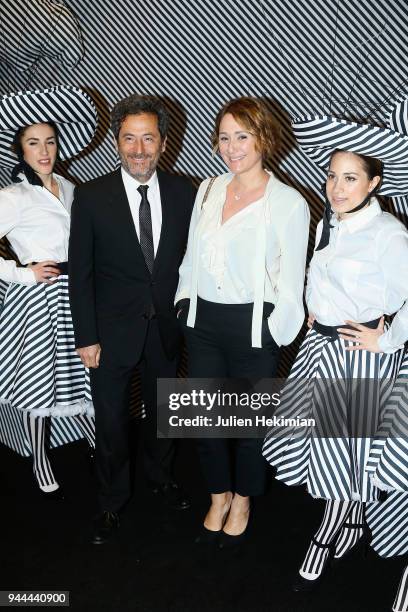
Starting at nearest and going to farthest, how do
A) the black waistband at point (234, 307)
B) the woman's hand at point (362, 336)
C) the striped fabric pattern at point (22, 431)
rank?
1. the woman's hand at point (362, 336)
2. the black waistband at point (234, 307)
3. the striped fabric pattern at point (22, 431)

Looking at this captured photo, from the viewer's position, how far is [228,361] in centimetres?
288

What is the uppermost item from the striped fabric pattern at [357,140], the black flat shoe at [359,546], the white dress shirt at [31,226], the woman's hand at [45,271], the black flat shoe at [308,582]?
the striped fabric pattern at [357,140]

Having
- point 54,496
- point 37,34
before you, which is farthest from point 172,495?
point 37,34

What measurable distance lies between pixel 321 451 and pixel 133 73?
215 cm

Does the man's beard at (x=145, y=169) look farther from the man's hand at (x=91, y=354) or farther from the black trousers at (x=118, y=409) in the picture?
the man's hand at (x=91, y=354)

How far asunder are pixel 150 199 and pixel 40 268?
60 centimetres

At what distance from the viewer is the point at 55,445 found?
13.0 ft

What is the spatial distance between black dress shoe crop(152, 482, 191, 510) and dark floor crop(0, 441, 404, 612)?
0.04 m

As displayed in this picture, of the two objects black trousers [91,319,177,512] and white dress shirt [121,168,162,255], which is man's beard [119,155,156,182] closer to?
white dress shirt [121,168,162,255]

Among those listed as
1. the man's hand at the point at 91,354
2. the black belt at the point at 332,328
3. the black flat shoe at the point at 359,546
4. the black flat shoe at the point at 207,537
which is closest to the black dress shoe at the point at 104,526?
the black flat shoe at the point at 207,537

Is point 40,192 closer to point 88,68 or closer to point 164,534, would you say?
point 88,68

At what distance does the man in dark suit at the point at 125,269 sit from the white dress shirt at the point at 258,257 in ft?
0.60

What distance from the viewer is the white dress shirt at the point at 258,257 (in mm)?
2645

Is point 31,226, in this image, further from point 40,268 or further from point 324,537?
point 324,537
